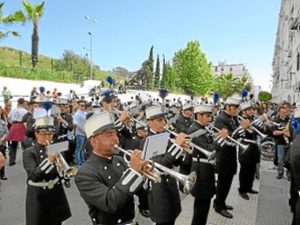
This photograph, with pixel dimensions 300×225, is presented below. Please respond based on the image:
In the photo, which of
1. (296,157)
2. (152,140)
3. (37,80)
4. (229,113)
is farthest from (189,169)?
(37,80)

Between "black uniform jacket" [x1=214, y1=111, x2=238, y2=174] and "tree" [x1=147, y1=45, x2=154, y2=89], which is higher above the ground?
"tree" [x1=147, y1=45, x2=154, y2=89]

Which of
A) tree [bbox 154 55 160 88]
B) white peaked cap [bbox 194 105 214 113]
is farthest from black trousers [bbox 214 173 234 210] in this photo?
tree [bbox 154 55 160 88]

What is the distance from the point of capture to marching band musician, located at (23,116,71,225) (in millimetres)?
4570

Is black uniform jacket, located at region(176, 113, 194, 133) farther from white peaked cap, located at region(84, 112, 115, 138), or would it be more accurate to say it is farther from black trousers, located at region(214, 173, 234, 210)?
white peaked cap, located at region(84, 112, 115, 138)

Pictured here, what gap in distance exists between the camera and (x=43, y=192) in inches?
183

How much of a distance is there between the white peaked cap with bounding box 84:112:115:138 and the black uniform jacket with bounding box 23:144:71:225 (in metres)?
1.52

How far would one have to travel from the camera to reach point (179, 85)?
62.6m

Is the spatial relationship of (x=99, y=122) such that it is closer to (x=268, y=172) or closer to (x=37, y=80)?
(x=268, y=172)

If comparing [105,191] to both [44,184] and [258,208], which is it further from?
[258,208]

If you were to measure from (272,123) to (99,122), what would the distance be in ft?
25.3

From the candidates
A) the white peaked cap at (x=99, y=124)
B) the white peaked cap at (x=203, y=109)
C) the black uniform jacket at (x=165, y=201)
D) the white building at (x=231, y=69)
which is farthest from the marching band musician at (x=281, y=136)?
the white building at (x=231, y=69)

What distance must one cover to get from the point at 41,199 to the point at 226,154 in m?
3.97

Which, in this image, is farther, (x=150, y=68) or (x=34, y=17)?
(x=150, y=68)

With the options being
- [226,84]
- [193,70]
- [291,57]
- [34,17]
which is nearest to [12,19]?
[34,17]
